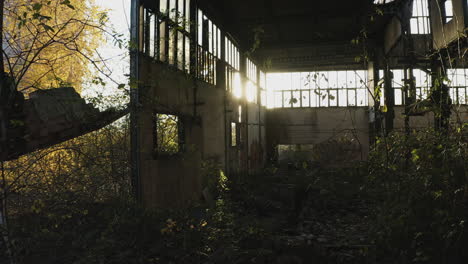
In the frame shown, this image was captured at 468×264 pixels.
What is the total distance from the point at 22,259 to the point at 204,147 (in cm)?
596

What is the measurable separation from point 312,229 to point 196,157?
3.82 meters

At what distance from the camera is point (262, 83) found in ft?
69.2

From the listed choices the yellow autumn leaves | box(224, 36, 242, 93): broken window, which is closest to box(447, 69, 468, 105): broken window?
the yellow autumn leaves

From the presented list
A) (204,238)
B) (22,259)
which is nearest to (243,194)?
(204,238)

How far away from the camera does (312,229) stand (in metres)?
7.35

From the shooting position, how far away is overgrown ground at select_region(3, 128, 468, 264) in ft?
11.6

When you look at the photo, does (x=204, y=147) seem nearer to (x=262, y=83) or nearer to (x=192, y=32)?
(x=192, y=32)

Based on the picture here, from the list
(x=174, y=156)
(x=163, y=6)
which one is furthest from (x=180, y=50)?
(x=174, y=156)

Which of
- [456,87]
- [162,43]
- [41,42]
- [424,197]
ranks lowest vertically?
[424,197]

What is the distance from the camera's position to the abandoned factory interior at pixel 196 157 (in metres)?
3.70

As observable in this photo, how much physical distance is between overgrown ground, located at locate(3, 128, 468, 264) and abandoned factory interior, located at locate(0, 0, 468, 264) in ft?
0.08

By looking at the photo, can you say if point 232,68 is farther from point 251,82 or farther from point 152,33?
point 152,33

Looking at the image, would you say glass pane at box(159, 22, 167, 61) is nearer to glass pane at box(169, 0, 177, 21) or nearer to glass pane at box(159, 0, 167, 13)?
glass pane at box(159, 0, 167, 13)

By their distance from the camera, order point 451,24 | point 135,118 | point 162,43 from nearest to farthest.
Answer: point 135,118
point 162,43
point 451,24
